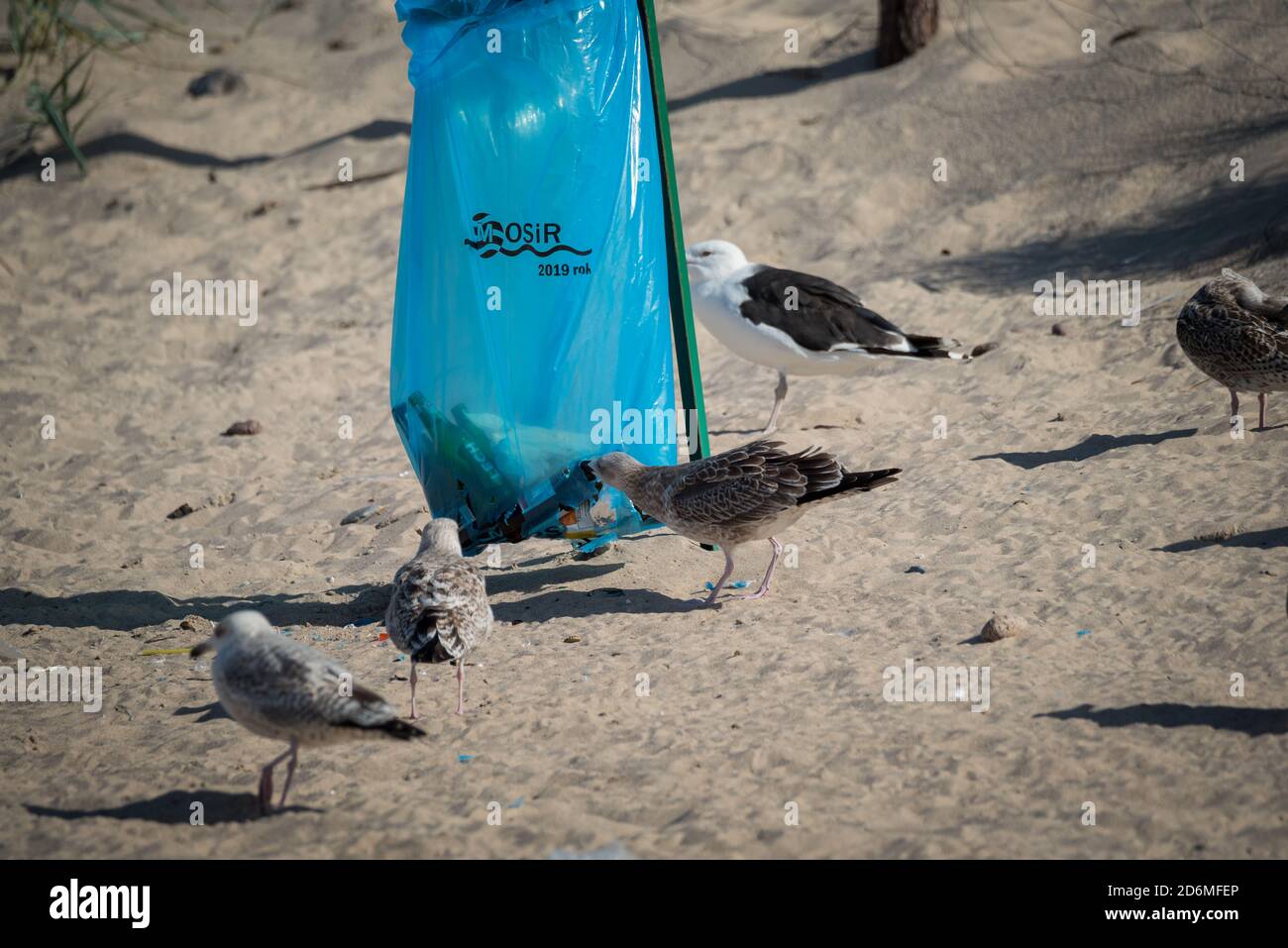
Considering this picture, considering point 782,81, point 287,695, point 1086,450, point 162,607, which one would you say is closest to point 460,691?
point 287,695

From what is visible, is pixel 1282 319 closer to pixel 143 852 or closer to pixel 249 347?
pixel 143 852

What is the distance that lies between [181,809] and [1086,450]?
5208mm

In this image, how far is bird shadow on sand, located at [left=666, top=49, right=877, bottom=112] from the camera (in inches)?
527

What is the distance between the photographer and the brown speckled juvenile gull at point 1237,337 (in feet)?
21.9

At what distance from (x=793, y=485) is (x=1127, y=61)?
8.26 metres

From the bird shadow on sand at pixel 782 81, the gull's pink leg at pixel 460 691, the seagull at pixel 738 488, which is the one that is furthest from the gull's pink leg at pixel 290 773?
the bird shadow on sand at pixel 782 81

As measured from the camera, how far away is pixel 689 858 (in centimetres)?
400

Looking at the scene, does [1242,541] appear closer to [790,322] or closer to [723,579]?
[723,579]

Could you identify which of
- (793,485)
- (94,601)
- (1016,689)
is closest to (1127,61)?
(793,485)

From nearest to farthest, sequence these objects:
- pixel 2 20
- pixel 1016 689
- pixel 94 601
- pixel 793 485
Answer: pixel 1016 689
pixel 793 485
pixel 94 601
pixel 2 20

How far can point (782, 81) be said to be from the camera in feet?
44.5

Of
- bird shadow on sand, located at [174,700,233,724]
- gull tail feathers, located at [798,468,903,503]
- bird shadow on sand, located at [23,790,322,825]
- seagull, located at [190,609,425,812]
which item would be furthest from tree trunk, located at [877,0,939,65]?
bird shadow on sand, located at [23,790,322,825]

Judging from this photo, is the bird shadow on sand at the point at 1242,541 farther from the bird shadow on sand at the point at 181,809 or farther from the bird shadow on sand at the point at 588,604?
the bird shadow on sand at the point at 181,809

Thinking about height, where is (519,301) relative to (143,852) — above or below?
above
